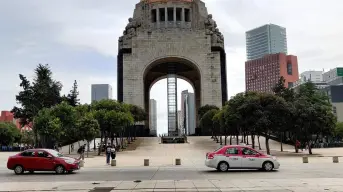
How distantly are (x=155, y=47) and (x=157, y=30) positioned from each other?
331cm

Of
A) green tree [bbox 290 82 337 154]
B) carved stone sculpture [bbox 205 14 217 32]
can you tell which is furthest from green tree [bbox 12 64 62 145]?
green tree [bbox 290 82 337 154]

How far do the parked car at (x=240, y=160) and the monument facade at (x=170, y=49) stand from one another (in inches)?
2012

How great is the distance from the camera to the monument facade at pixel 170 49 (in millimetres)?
71375

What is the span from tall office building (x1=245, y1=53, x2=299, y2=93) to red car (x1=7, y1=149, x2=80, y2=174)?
123745 mm

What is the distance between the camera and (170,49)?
71875 millimetres

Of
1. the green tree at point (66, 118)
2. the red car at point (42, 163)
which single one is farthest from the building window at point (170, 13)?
the red car at point (42, 163)

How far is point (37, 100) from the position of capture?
60719mm

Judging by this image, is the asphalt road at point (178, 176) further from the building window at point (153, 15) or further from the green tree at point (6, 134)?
the building window at point (153, 15)

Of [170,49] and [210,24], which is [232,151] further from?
[210,24]

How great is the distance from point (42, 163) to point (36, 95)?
43702 mm

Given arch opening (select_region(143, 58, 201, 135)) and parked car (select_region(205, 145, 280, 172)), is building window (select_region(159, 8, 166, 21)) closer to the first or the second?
arch opening (select_region(143, 58, 201, 135))

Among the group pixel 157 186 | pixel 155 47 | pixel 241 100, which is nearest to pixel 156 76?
pixel 155 47

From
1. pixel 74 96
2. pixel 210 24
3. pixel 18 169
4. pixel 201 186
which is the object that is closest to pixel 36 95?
pixel 74 96

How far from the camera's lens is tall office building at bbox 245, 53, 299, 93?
→ 471 feet
